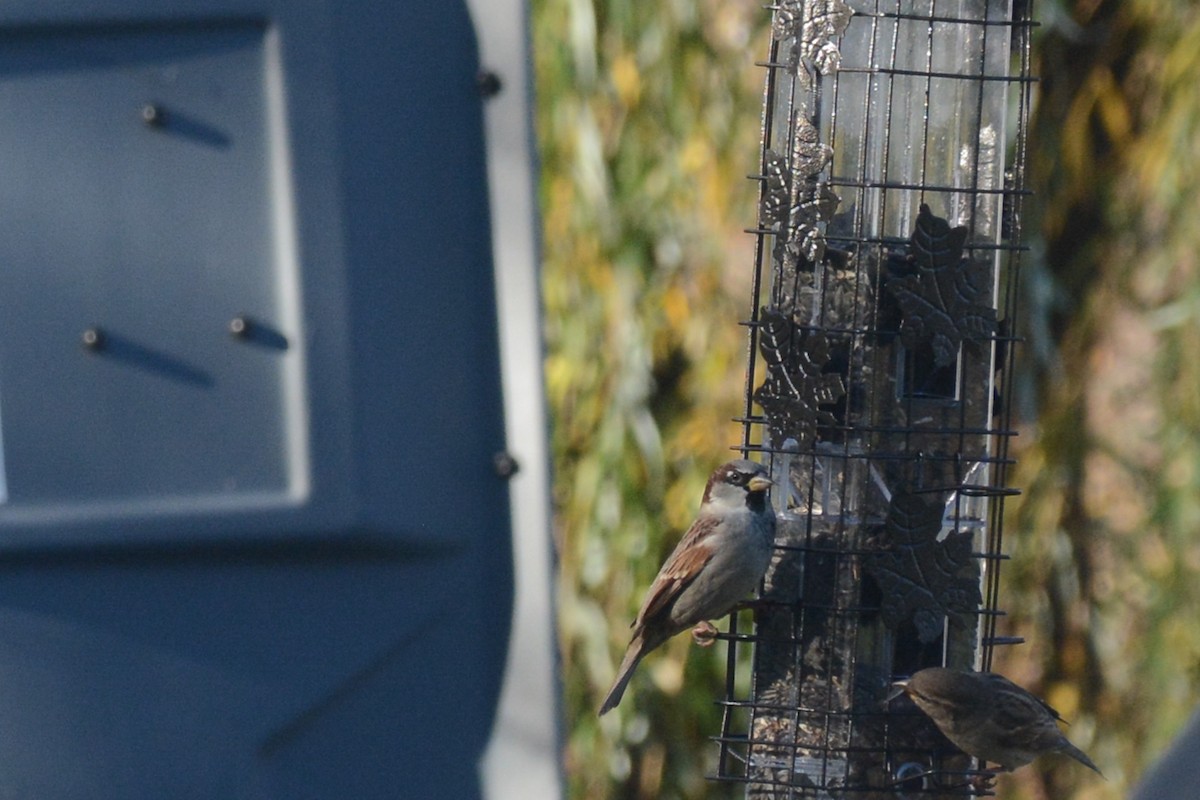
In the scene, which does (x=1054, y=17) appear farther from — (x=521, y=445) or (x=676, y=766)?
(x=521, y=445)

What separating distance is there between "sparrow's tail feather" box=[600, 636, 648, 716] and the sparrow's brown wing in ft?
0.20

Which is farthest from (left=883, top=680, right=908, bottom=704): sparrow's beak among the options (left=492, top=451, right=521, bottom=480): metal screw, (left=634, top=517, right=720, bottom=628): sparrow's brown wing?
(left=492, top=451, right=521, bottom=480): metal screw

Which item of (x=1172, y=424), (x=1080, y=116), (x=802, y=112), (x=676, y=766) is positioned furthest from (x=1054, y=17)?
(x=676, y=766)

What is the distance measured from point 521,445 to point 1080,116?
3290mm

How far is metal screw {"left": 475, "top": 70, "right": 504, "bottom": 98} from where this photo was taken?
2.31m

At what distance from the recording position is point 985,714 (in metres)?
3.25

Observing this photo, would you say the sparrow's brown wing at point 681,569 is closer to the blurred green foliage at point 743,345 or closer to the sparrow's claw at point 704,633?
the sparrow's claw at point 704,633

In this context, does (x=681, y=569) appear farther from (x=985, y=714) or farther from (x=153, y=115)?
(x=153, y=115)

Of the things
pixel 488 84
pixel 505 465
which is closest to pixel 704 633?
pixel 505 465

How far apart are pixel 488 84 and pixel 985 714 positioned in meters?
1.68

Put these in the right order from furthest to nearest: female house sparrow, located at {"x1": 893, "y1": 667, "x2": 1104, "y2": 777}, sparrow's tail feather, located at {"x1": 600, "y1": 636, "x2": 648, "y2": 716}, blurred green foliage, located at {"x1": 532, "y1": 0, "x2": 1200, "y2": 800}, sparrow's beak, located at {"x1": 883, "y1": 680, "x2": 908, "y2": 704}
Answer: blurred green foliage, located at {"x1": 532, "y1": 0, "x2": 1200, "y2": 800}
sparrow's tail feather, located at {"x1": 600, "y1": 636, "x2": 648, "y2": 716}
sparrow's beak, located at {"x1": 883, "y1": 680, "x2": 908, "y2": 704}
female house sparrow, located at {"x1": 893, "y1": 667, "x2": 1104, "y2": 777}

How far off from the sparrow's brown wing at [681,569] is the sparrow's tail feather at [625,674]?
0.20 feet

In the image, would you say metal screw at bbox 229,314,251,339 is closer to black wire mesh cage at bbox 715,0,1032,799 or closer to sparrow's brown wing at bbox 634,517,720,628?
black wire mesh cage at bbox 715,0,1032,799

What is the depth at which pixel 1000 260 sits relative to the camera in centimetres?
349
